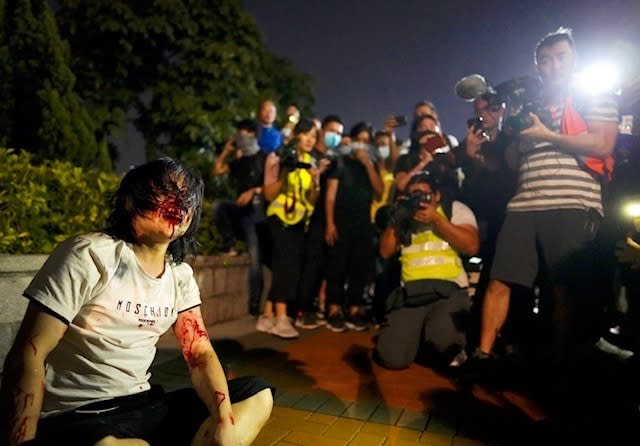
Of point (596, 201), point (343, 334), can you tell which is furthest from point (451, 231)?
point (343, 334)

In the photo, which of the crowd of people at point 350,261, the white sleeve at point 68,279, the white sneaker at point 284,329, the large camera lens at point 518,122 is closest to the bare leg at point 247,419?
the crowd of people at point 350,261

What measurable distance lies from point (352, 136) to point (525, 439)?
4039mm

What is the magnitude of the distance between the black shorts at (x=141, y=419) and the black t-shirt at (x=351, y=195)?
3564 millimetres

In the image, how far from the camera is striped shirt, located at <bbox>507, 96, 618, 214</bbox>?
337cm

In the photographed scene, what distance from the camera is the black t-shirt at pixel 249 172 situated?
5.55 m

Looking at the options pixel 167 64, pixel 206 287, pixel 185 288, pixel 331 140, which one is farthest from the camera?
pixel 167 64

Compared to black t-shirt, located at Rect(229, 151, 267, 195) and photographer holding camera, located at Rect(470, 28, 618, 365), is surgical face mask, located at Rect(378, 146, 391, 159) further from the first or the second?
photographer holding camera, located at Rect(470, 28, 618, 365)

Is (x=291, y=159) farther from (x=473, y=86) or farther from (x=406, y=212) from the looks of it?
(x=473, y=86)

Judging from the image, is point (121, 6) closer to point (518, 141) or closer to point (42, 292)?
point (518, 141)

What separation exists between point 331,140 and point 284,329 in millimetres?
2286

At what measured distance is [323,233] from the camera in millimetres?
5469

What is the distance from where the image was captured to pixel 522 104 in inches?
141

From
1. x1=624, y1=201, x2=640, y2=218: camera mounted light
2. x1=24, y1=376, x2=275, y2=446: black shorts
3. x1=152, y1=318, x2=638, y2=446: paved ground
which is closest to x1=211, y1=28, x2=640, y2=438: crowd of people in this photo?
x1=624, y1=201, x2=640, y2=218: camera mounted light

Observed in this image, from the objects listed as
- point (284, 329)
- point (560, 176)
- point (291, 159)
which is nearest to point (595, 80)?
point (560, 176)
